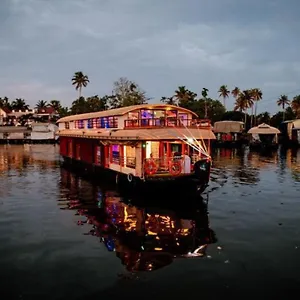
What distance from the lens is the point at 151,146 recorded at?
24.6 meters

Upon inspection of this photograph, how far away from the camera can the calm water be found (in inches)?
392

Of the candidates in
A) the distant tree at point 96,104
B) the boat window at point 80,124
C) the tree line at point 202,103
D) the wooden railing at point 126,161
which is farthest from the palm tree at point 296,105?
the wooden railing at point 126,161

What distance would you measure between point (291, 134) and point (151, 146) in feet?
198

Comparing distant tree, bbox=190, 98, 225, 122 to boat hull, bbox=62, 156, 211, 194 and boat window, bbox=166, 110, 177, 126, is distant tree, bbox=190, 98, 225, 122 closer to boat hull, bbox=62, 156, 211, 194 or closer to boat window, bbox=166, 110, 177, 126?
boat window, bbox=166, 110, 177, 126

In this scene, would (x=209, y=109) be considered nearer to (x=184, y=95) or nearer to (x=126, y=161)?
(x=184, y=95)

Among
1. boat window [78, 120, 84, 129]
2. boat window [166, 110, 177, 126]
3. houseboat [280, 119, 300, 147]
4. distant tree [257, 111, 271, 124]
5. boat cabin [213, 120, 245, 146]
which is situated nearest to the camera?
boat window [166, 110, 177, 126]

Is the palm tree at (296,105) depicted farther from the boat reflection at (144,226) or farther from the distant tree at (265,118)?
the boat reflection at (144,226)

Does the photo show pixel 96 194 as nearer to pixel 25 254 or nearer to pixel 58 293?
pixel 25 254

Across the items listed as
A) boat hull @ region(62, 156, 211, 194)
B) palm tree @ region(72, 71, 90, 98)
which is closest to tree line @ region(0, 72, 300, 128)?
palm tree @ region(72, 71, 90, 98)

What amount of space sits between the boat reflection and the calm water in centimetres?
4

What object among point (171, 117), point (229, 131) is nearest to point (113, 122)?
point (171, 117)

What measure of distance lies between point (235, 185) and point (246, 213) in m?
8.62

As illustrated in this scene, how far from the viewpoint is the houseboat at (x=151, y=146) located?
20.3 m

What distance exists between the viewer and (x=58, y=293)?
9516mm
